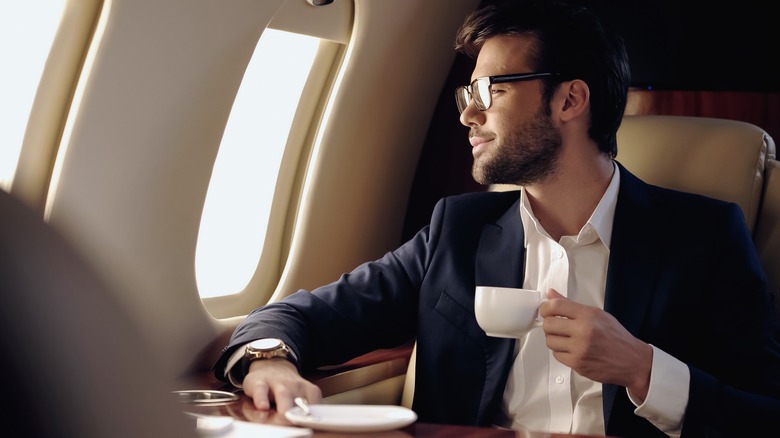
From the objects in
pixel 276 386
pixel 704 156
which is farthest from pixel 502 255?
pixel 276 386

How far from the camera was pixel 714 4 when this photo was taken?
240 centimetres

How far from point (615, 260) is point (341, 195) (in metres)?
1.04

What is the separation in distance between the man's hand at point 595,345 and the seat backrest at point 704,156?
1.99ft

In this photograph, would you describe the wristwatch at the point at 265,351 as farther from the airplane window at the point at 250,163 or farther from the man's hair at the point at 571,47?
the man's hair at the point at 571,47

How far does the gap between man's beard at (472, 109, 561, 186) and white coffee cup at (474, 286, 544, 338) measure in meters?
0.63

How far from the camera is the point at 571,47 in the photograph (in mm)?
2166

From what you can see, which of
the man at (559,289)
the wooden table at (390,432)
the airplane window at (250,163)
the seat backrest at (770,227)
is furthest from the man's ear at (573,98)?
the wooden table at (390,432)

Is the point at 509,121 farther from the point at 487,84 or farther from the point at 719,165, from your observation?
the point at 719,165

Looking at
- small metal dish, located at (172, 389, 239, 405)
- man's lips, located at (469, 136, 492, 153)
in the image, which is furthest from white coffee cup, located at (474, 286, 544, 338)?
man's lips, located at (469, 136, 492, 153)

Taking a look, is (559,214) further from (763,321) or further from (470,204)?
(763,321)

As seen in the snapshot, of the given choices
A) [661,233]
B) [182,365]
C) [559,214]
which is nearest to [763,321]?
[661,233]

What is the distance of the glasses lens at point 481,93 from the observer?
83.7 inches

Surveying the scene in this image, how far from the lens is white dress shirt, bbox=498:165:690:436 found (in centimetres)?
185

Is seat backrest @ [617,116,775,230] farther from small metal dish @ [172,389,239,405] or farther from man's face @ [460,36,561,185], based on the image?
small metal dish @ [172,389,239,405]
